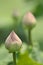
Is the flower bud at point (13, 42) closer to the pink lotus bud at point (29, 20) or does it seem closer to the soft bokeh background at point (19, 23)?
the soft bokeh background at point (19, 23)

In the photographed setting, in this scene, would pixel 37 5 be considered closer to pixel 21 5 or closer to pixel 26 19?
pixel 21 5

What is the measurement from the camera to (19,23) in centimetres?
267

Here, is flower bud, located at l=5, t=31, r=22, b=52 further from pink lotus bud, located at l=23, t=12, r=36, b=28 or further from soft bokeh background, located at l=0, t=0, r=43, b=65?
pink lotus bud, located at l=23, t=12, r=36, b=28

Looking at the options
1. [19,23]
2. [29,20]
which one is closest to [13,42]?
[29,20]

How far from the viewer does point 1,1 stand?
336 centimetres

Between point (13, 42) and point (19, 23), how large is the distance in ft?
4.56

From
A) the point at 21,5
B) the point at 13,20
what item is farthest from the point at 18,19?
the point at 21,5

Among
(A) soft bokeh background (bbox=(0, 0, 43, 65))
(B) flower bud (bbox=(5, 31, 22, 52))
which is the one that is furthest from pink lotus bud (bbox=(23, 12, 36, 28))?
(B) flower bud (bbox=(5, 31, 22, 52))

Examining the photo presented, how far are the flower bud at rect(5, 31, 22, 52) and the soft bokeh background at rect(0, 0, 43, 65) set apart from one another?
0.16m

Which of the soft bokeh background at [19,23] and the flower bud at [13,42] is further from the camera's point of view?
the soft bokeh background at [19,23]

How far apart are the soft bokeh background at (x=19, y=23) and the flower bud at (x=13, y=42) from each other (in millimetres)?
158

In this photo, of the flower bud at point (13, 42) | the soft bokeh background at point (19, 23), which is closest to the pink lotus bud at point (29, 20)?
the soft bokeh background at point (19, 23)

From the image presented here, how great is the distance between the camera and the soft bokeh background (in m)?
1.59

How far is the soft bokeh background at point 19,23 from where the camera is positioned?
159 centimetres
